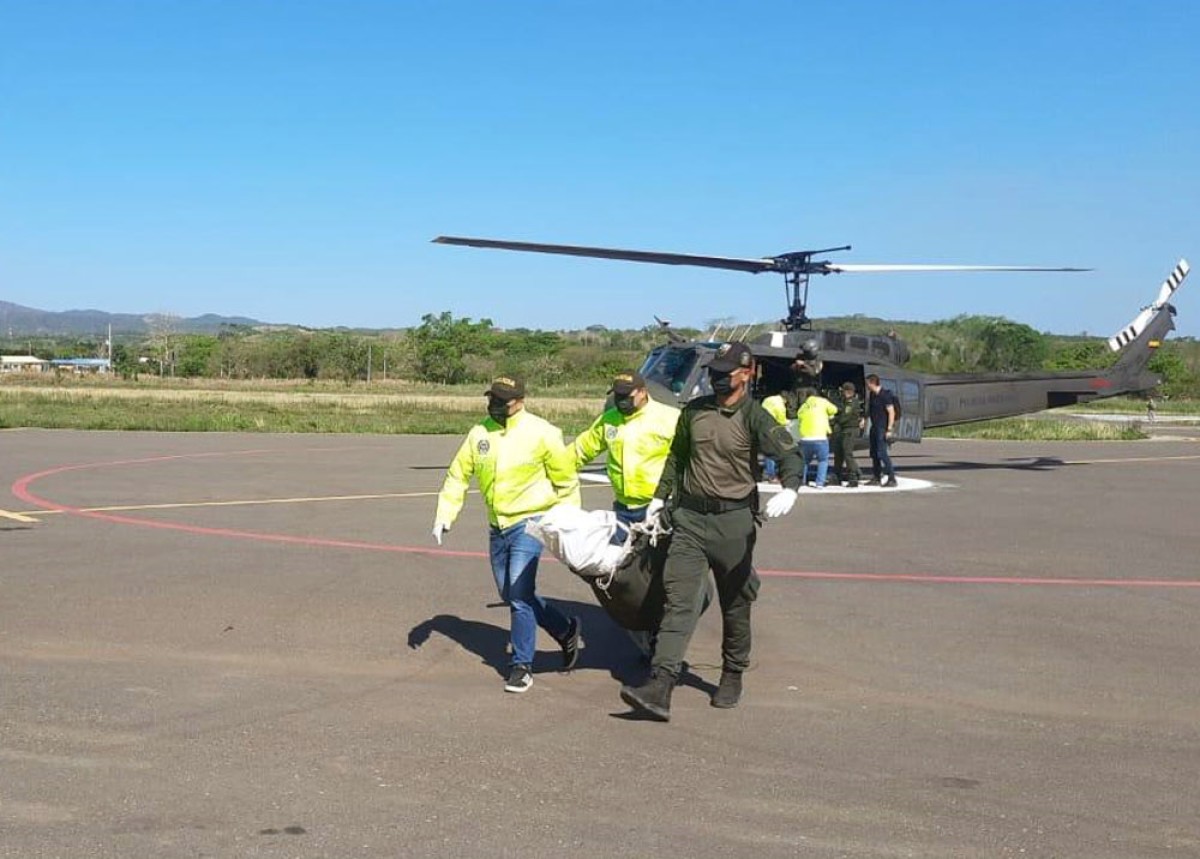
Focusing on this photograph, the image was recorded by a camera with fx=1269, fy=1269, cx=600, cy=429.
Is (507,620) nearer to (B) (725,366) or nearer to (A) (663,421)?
(A) (663,421)

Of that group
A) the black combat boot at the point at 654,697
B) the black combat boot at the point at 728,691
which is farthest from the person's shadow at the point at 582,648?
the black combat boot at the point at 654,697

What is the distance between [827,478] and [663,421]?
42.3ft

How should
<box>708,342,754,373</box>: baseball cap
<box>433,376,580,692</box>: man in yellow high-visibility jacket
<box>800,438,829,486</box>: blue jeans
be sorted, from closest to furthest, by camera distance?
1. <box>708,342,754,373</box>: baseball cap
2. <box>433,376,580,692</box>: man in yellow high-visibility jacket
3. <box>800,438,829,486</box>: blue jeans

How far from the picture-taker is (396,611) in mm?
9281

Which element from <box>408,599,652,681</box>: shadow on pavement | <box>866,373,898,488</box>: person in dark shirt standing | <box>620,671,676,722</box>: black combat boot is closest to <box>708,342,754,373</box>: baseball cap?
<box>620,671,676,722</box>: black combat boot

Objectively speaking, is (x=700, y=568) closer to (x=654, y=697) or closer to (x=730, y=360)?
(x=654, y=697)

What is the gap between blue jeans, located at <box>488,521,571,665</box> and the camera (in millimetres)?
7129

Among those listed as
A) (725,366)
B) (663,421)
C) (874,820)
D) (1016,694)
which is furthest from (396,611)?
(874,820)

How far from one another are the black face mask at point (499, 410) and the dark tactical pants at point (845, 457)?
12975 mm

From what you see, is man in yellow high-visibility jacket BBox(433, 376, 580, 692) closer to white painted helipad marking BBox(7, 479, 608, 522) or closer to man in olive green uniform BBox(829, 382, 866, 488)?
white painted helipad marking BBox(7, 479, 608, 522)

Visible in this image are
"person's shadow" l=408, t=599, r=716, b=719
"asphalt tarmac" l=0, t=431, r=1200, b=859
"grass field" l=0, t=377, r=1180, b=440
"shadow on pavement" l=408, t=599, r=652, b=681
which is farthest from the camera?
"grass field" l=0, t=377, r=1180, b=440

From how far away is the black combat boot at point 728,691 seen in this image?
6.82m

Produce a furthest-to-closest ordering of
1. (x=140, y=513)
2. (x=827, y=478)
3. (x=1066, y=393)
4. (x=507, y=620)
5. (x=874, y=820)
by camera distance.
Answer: (x=1066, y=393), (x=827, y=478), (x=140, y=513), (x=507, y=620), (x=874, y=820)

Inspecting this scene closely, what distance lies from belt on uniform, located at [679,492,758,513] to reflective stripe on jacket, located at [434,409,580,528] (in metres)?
0.91
